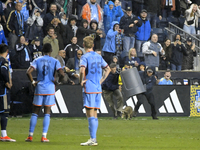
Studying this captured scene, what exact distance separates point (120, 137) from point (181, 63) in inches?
382

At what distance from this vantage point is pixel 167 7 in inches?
909

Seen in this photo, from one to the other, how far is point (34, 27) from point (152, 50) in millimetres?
→ 5041

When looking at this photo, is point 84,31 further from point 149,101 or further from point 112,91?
point 149,101

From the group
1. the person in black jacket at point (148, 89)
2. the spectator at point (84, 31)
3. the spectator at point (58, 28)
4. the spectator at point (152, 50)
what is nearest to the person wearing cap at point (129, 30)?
the spectator at point (152, 50)

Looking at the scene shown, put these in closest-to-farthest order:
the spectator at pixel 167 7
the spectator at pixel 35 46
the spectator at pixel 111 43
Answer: the spectator at pixel 35 46 → the spectator at pixel 111 43 → the spectator at pixel 167 7

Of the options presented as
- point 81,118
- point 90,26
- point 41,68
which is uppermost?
point 90,26

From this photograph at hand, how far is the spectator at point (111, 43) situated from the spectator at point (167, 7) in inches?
212

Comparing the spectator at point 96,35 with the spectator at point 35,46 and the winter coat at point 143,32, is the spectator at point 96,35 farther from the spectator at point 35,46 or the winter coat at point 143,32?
the spectator at point 35,46

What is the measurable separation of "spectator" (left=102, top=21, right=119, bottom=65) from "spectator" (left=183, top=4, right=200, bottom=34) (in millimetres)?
5198

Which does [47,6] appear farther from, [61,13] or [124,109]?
[124,109]

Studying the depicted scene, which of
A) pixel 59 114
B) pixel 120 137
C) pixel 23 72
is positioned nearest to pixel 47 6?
pixel 23 72

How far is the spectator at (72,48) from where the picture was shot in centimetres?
1755

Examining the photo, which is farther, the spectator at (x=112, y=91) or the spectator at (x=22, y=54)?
the spectator at (x=22, y=54)

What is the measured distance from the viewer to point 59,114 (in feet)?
52.6
